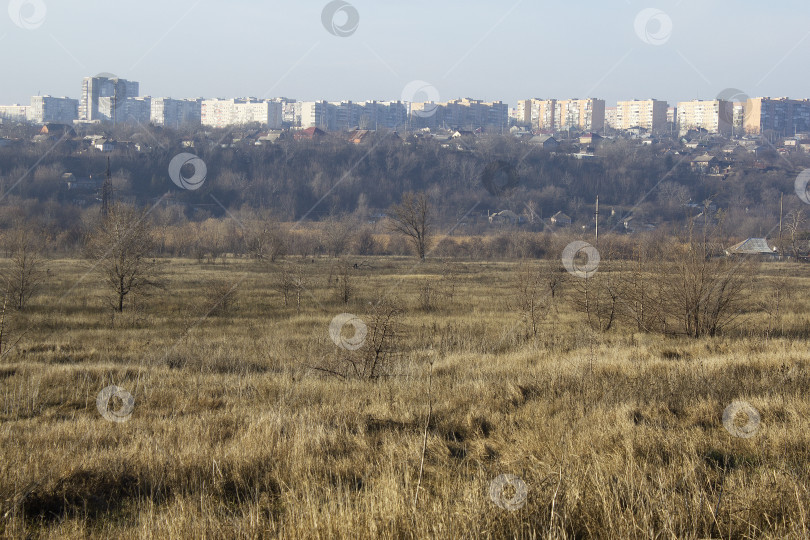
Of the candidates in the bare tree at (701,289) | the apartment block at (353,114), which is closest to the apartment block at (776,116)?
the apartment block at (353,114)

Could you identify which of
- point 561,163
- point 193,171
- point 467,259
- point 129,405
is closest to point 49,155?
point 193,171

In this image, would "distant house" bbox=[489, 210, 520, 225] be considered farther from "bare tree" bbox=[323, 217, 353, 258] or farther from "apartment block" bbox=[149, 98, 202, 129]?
"apartment block" bbox=[149, 98, 202, 129]

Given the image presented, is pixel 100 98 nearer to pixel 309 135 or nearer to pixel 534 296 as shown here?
pixel 309 135

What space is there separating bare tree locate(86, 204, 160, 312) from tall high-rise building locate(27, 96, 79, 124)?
18011cm

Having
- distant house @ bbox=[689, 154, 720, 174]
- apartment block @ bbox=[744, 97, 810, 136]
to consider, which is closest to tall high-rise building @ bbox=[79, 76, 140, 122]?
distant house @ bbox=[689, 154, 720, 174]

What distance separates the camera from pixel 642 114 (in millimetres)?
189750

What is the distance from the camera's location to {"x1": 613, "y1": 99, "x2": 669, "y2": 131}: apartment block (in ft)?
609

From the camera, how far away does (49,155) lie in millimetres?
80688

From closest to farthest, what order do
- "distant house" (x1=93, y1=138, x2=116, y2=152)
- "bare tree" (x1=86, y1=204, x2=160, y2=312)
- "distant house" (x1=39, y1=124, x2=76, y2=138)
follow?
"bare tree" (x1=86, y1=204, x2=160, y2=312), "distant house" (x1=93, y1=138, x2=116, y2=152), "distant house" (x1=39, y1=124, x2=76, y2=138)

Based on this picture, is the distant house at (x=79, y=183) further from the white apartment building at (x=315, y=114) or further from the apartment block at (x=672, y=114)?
the apartment block at (x=672, y=114)

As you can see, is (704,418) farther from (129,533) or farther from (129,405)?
(129,405)

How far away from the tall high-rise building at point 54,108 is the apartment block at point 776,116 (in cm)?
19084

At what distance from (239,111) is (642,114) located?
4766 inches

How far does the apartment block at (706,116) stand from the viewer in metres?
170
